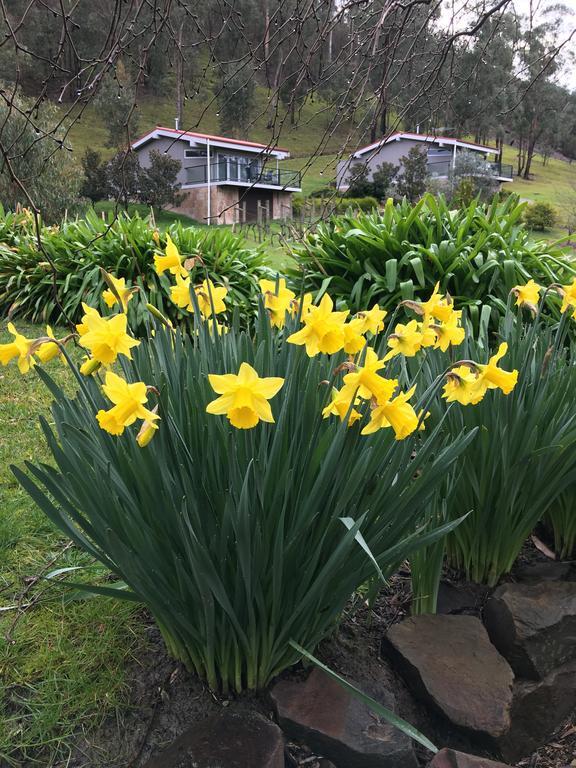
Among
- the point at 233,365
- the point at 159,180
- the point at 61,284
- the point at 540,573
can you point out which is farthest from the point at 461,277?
the point at 159,180

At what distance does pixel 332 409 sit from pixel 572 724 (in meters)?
1.10

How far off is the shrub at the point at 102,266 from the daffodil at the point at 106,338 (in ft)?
13.0

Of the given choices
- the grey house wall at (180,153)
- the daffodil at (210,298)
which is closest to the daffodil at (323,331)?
the daffodil at (210,298)

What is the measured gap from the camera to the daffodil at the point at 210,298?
5.50ft

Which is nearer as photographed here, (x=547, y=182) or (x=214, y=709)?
(x=214, y=709)

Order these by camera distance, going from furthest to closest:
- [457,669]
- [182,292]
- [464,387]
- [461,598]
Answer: [461,598], [182,292], [457,669], [464,387]

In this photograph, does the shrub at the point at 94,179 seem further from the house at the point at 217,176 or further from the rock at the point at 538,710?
the rock at the point at 538,710

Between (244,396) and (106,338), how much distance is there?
370mm

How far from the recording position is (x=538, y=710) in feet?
4.99

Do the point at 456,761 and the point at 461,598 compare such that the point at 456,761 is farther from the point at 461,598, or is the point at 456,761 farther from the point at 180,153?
the point at 180,153

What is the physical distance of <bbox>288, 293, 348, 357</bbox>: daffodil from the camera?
4.06 ft

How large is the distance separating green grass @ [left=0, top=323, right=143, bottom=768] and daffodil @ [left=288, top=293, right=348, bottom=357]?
0.94m

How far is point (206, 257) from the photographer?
Answer: 5492 mm

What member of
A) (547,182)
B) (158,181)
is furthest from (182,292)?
(547,182)
